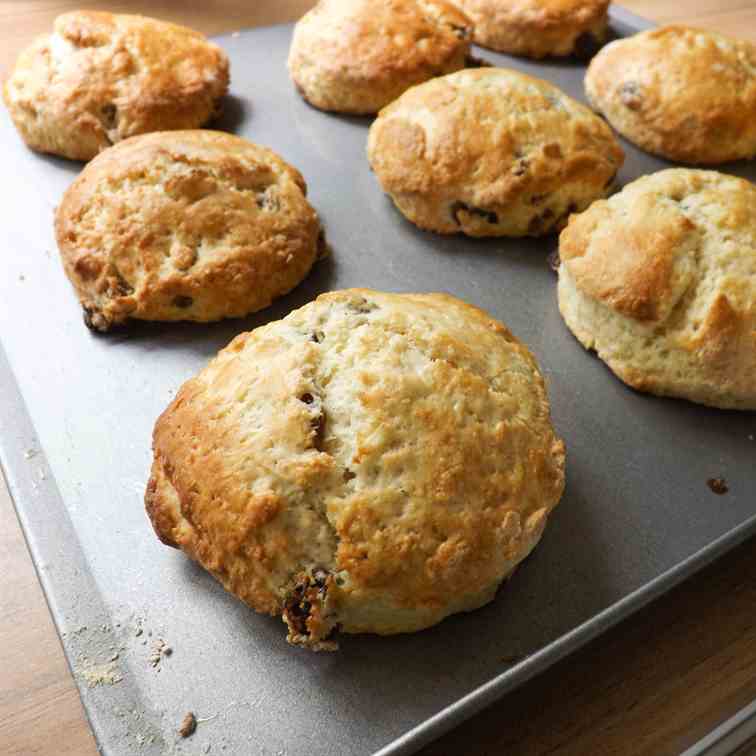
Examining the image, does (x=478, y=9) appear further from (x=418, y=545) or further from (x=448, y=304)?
(x=418, y=545)

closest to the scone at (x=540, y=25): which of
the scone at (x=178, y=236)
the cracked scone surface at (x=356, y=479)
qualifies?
the scone at (x=178, y=236)

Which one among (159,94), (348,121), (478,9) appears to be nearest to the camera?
(159,94)

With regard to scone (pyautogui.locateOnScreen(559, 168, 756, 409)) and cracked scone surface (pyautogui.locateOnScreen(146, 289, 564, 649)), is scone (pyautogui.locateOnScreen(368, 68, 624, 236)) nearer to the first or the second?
scone (pyautogui.locateOnScreen(559, 168, 756, 409))

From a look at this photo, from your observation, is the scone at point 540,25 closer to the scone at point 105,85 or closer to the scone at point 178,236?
the scone at point 105,85

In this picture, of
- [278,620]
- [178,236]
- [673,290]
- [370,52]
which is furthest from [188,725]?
[370,52]

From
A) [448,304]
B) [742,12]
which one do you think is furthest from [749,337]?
[742,12]

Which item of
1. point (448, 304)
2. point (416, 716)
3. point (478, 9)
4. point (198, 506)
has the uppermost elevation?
point (478, 9)

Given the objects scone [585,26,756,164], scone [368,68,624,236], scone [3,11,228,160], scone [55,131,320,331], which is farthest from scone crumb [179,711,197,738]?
scone [585,26,756,164]
